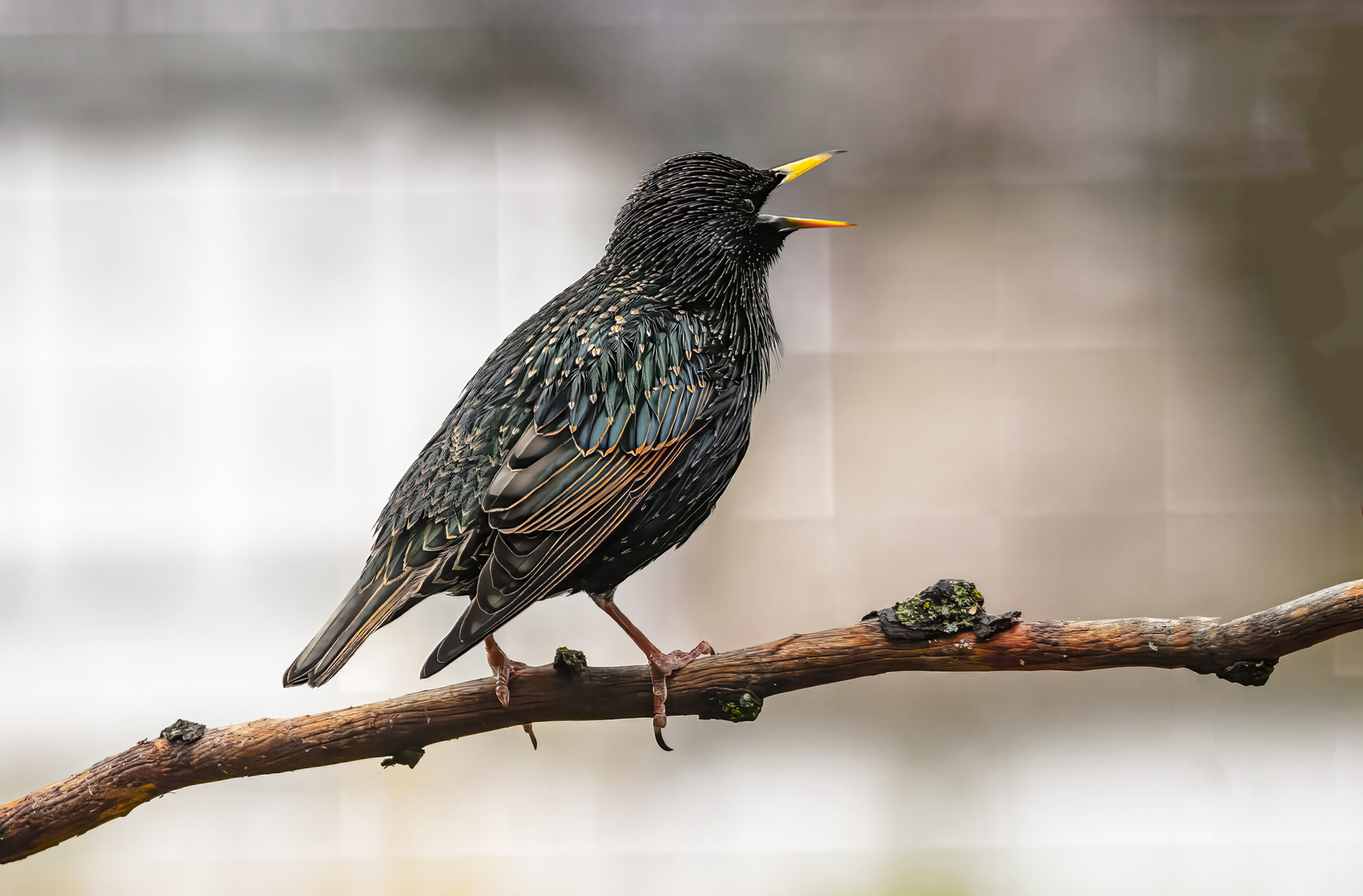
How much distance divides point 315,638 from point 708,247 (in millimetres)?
856

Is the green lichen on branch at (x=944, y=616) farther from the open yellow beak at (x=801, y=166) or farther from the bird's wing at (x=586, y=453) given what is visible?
the open yellow beak at (x=801, y=166)

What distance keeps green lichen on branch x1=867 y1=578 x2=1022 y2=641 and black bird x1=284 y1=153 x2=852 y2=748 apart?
0.34 meters

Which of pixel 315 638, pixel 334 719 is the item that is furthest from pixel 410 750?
pixel 315 638

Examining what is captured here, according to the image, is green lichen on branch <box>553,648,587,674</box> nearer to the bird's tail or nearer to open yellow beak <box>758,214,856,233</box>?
the bird's tail

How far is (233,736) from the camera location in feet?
4.67

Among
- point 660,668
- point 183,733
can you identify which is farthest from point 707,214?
point 183,733

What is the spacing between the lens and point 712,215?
1462mm

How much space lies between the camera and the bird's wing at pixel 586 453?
1.27 meters

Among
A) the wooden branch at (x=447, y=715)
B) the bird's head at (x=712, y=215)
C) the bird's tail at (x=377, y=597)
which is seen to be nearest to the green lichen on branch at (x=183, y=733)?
the wooden branch at (x=447, y=715)

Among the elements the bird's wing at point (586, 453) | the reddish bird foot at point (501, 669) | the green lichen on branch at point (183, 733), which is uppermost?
the bird's wing at point (586, 453)

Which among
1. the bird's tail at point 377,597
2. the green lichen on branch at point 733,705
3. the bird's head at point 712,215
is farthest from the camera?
the bird's head at point 712,215

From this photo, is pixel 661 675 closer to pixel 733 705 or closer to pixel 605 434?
pixel 733 705

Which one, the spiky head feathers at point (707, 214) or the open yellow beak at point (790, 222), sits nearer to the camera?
the open yellow beak at point (790, 222)

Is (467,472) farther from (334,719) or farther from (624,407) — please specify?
(334,719)
